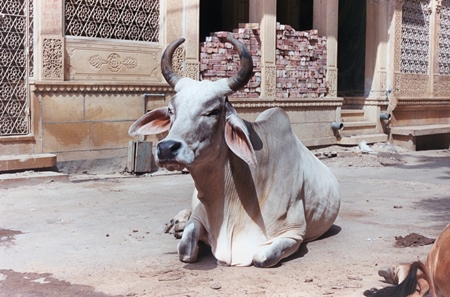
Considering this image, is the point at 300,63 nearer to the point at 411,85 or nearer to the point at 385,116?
the point at 385,116

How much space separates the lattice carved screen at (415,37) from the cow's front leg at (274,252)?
38.6 feet

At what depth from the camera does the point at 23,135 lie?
900 cm

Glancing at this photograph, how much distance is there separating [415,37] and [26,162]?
10.6 metres

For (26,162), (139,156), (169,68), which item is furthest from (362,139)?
(169,68)

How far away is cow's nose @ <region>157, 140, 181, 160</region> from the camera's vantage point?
4.03m

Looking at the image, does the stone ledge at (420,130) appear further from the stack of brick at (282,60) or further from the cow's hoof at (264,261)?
the cow's hoof at (264,261)

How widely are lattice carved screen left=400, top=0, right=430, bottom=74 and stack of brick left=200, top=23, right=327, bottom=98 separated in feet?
10.5

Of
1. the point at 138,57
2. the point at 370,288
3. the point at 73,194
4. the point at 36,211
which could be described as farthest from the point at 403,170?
the point at 370,288

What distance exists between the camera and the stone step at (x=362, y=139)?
45.0 feet

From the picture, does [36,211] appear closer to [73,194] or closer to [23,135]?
[73,194]

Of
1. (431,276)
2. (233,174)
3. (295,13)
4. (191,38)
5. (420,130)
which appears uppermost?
(295,13)

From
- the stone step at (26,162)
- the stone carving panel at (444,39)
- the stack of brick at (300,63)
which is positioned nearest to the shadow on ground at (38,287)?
the stone step at (26,162)

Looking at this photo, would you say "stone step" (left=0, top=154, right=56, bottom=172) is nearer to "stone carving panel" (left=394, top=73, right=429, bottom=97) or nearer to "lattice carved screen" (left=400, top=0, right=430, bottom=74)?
"stone carving panel" (left=394, top=73, right=429, bottom=97)

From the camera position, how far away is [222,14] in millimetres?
16312
